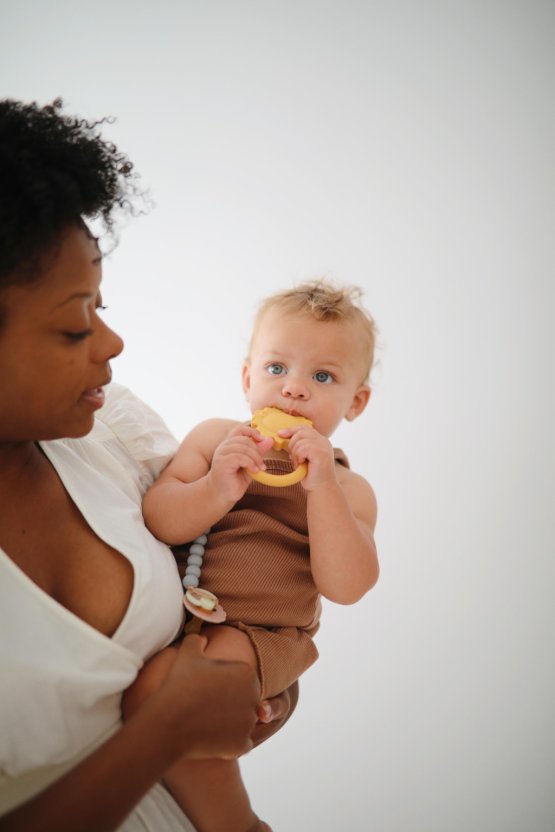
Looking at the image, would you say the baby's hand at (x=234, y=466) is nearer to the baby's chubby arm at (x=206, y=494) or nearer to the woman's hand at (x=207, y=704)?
the baby's chubby arm at (x=206, y=494)

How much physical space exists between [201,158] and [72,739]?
2040 mm

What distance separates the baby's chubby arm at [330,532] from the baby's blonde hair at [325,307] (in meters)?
0.32

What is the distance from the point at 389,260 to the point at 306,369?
1256 millimetres

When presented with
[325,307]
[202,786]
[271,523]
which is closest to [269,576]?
[271,523]

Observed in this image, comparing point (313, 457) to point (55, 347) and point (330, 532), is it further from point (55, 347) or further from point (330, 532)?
point (55, 347)

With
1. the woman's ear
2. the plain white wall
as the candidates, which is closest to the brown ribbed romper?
the woman's ear

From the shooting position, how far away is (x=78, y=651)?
769 millimetres

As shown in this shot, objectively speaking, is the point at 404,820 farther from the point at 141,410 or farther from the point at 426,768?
the point at 141,410

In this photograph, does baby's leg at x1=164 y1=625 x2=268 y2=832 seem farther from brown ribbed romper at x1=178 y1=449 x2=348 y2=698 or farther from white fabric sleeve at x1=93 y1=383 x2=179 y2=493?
white fabric sleeve at x1=93 y1=383 x2=179 y2=493

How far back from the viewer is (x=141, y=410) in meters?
1.19

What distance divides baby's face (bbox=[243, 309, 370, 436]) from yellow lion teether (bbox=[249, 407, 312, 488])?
0.04 m

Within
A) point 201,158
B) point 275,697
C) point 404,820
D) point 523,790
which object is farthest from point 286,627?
point 201,158

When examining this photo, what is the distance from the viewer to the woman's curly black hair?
708 mm

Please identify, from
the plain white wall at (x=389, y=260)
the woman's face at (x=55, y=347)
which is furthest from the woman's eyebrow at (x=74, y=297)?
the plain white wall at (x=389, y=260)
